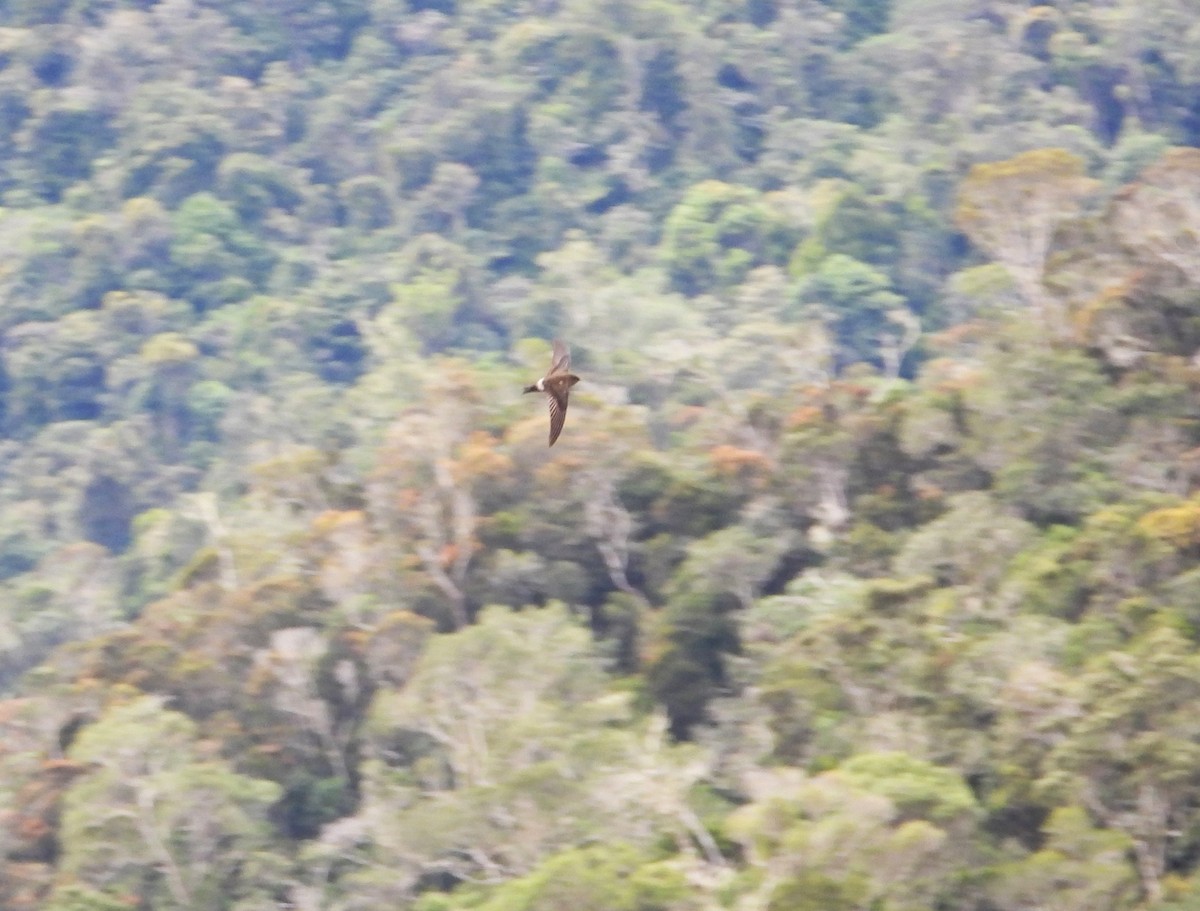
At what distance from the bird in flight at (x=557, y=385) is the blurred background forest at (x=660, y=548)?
6.44 meters

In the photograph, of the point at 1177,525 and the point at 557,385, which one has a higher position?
the point at 557,385

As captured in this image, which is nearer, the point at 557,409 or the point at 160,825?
the point at 557,409

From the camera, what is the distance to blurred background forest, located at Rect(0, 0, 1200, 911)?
65.2 ft

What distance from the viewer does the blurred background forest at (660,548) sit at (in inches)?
782

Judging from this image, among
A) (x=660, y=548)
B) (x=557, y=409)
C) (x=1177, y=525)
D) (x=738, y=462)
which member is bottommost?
(x=660, y=548)

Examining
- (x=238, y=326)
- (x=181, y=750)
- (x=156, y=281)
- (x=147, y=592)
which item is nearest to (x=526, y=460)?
(x=181, y=750)

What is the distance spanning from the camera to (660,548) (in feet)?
89.4

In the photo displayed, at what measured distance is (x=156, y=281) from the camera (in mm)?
54781

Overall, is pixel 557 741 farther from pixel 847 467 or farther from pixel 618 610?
pixel 847 467

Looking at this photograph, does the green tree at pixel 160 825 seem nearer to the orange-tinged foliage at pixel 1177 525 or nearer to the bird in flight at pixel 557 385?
the orange-tinged foliage at pixel 1177 525

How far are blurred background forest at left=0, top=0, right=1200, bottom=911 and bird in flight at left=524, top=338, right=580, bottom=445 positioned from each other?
6443 millimetres

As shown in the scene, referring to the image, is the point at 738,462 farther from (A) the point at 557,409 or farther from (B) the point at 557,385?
(B) the point at 557,385

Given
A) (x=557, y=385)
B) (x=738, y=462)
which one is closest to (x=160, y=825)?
(x=738, y=462)

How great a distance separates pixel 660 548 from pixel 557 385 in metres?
14.7
